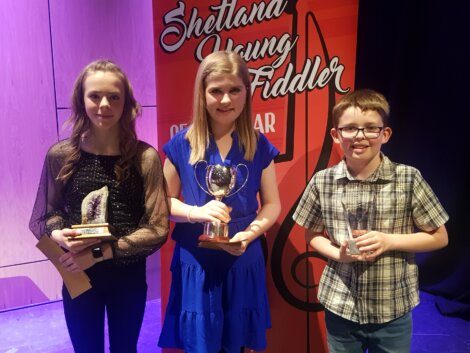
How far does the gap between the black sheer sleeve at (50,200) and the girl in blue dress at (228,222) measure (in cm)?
44

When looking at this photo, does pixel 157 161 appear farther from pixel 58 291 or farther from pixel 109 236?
pixel 58 291

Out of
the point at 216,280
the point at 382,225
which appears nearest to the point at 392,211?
the point at 382,225

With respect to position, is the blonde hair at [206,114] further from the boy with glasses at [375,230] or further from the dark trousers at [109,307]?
the dark trousers at [109,307]

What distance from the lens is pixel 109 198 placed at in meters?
1.68

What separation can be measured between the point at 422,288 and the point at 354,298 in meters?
2.59

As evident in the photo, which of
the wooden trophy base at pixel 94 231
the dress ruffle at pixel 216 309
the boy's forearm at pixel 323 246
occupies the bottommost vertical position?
the dress ruffle at pixel 216 309

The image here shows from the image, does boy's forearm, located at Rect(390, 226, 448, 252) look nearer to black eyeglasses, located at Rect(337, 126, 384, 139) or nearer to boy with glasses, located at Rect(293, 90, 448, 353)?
boy with glasses, located at Rect(293, 90, 448, 353)

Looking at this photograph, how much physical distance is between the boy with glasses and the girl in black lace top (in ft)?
2.40

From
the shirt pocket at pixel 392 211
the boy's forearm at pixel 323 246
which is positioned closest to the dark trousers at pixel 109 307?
the boy's forearm at pixel 323 246

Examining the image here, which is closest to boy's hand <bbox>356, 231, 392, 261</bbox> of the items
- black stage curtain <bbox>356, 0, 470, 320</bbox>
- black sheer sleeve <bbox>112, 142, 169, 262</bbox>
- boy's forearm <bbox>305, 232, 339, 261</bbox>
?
boy's forearm <bbox>305, 232, 339, 261</bbox>

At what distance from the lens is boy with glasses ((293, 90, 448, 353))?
1.58 metres

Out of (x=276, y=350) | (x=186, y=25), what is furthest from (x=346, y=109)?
(x=276, y=350)

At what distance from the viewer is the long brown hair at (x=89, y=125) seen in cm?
167

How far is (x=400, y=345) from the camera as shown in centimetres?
162
